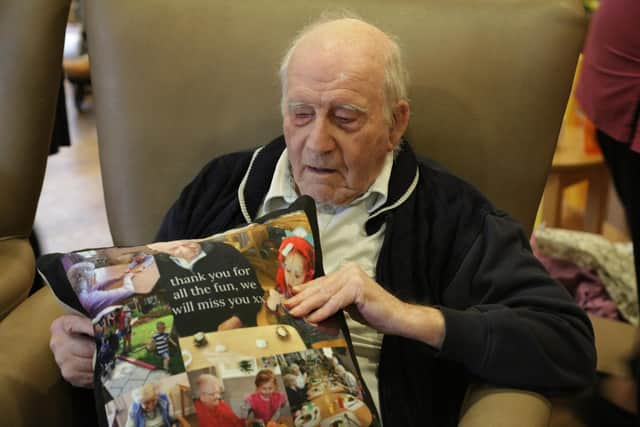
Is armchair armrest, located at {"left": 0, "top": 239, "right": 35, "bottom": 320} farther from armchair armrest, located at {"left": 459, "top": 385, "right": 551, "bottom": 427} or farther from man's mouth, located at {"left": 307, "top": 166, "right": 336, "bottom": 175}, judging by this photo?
armchair armrest, located at {"left": 459, "top": 385, "right": 551, "bottom": 427}

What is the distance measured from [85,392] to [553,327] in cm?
73

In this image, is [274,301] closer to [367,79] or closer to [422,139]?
[367,79]

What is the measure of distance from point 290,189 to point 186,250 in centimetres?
35

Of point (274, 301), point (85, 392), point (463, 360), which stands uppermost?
point (274, 301)

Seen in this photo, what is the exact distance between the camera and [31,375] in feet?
3.59

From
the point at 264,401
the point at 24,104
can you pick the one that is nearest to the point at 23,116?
the point at 24,104

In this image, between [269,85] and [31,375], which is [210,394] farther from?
[269,85]

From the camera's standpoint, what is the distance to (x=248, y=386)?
91cm

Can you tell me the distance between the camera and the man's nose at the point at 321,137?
3.96 ft

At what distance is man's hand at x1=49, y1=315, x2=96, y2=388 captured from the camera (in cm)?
106

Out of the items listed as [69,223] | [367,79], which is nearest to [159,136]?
[367,79]

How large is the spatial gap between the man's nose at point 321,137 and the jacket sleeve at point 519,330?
0.99ft

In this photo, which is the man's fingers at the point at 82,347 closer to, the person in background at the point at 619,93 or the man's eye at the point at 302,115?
the man's eye at the point at 302,115

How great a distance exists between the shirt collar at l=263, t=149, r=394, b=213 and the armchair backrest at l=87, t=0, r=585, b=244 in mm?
119
